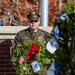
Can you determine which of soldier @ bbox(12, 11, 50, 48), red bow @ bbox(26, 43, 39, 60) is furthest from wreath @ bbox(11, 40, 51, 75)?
soldier @ bbox(12, 11, 50, 48)

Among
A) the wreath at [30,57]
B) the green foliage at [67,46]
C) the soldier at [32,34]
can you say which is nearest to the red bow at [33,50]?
the wreath at [30,57]

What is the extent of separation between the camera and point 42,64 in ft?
19.8

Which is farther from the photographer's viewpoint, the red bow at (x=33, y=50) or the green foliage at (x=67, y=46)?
the red bow at (x=33, y=50)

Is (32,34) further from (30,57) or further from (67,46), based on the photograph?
(67,46)

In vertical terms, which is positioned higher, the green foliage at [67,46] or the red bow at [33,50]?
the green foliage at [67,46]

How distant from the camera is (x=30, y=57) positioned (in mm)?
6211

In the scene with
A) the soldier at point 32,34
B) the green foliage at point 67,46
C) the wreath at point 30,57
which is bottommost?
the wreath at point 30,57

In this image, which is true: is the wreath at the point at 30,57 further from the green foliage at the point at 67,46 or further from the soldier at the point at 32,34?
the green foliage at the point at 67,46

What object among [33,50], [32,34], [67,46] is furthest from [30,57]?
[67,46]

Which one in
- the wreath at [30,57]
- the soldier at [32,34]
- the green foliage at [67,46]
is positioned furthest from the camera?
the soldier at [32,34]

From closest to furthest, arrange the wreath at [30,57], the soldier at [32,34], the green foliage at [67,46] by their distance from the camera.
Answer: the green foliage at [67,46]
the wreath at [30,57]
the soldier at [32,34]

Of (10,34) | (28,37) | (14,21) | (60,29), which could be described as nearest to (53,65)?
(60,29)

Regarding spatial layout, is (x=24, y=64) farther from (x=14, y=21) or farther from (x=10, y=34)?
(x=14, y=21)

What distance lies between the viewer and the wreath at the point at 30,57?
6.04 metres
